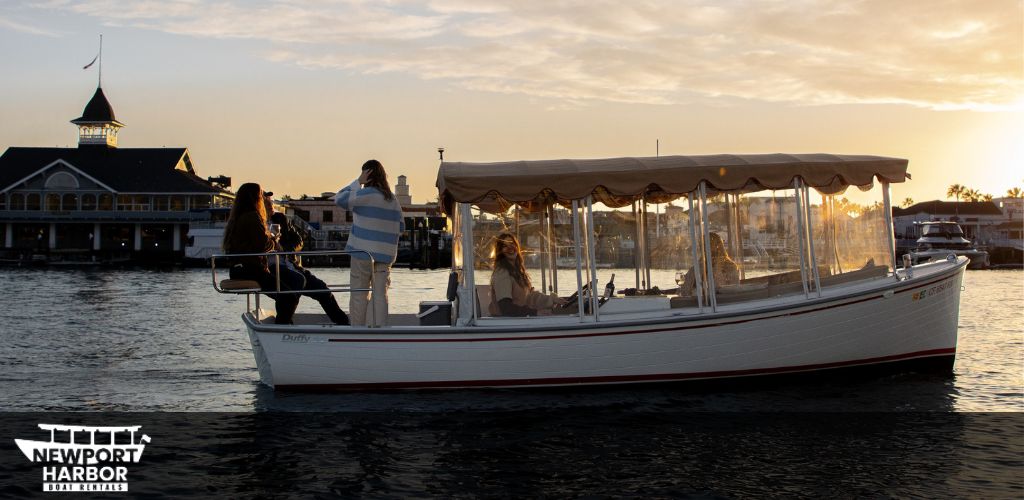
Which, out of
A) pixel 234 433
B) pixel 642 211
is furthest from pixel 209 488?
pixel 642 211

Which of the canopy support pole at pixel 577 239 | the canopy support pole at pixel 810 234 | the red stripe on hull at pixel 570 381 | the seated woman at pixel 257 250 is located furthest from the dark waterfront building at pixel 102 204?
the canopy support pole at pixel 810 234

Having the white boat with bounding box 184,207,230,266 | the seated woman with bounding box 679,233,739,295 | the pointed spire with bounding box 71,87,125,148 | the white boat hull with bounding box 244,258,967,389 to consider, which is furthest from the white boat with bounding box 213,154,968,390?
the pointed spire with bounding box 71,87,125,148

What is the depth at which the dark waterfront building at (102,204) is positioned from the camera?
71875mm

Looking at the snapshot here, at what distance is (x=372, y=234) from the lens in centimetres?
999

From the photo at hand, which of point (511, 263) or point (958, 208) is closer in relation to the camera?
point (511, 263)

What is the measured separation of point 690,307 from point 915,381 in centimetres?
387

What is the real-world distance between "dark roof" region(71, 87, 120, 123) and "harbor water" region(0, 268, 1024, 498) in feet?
245

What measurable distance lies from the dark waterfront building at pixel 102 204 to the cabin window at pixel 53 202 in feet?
0.27

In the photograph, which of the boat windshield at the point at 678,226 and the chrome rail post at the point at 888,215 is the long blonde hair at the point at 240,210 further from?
the chrome rail post at the point at 888,215

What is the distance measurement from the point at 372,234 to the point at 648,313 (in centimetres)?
334

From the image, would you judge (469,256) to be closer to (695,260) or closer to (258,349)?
(695,260)

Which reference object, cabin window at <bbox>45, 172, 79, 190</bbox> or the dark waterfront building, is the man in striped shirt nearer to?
the dark waterfront building

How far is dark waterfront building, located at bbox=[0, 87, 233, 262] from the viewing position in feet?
236


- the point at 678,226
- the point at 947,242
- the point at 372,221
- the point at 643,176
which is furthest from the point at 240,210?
the point at 947,242
